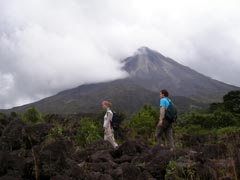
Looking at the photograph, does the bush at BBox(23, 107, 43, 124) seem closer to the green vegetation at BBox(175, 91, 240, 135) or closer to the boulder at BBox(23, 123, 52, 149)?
the boulder at BBox(23, 123, 52, 149)

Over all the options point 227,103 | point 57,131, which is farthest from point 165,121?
point 227,103

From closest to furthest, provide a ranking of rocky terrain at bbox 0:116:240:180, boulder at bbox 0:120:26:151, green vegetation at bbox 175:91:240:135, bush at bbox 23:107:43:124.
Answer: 1. rocky terrain at bbox 0:116:240:180
2. boulder at bbox 0:120:26:151
3. bush at bbox 23:107:43:124
4. green vegetation at bbox 175:91:240:135

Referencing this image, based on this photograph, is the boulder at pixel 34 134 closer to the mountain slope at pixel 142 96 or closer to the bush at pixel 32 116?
the bush at pixel 32 116

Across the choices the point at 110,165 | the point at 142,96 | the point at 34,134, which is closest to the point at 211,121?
the point at 34,134

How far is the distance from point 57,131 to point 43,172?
10.8ft

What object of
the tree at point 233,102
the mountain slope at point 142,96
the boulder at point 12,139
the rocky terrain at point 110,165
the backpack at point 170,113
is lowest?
the rocky terrain at point 110,165

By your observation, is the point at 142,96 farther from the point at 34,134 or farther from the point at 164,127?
the point at 34,134

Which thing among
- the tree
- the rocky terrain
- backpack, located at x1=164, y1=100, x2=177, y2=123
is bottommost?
the rocky terrain

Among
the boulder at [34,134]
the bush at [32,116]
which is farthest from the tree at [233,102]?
the boulder at [34,134]

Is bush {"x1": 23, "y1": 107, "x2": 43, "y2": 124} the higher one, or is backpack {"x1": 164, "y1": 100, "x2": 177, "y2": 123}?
bush {"x1": 23, "y1": 107, "x2": 43, "y2": 124}

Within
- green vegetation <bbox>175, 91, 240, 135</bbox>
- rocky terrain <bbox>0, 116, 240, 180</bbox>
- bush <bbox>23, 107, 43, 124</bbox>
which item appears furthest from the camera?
green vegetation <bbox>175, 91, 240, 135</bbox>

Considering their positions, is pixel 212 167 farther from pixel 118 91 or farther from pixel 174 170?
pixel 118 91

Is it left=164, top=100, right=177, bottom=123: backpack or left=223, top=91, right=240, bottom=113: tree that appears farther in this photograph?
left=223, top=91, right=240, bottom=113: tree

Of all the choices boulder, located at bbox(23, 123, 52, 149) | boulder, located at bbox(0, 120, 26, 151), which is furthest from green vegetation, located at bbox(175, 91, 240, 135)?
boulder, located at bbox(0, 120, 26, 151)
